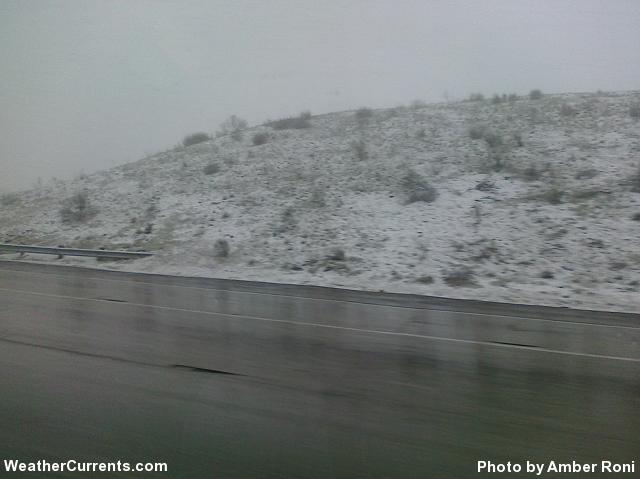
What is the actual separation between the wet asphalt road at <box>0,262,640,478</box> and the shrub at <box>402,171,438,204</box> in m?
9.62

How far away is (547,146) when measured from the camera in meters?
24.3

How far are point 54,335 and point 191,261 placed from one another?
32.8ft

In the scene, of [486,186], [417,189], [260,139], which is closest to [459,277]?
[486,186]

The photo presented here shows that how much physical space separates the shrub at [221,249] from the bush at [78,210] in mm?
8759

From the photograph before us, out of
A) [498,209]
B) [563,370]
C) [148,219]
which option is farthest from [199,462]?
[148,219]

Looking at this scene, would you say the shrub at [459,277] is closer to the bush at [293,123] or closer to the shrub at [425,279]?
the shrub at [425,279]

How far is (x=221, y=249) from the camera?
Result: 19266 mm

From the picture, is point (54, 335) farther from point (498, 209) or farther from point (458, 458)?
point (498, 209)

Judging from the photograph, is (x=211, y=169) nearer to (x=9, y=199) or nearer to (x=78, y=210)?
(x=78, y=210)

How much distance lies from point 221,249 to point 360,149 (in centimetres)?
1045

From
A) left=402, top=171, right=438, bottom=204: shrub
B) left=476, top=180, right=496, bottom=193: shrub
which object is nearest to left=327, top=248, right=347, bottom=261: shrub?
left=402, top=171, right=438, bottom=204: shrub

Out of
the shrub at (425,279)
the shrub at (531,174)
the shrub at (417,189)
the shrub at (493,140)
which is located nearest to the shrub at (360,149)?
the shrub at (417,189)

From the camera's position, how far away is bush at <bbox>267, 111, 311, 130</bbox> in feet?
111

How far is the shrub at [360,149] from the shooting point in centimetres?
2670
